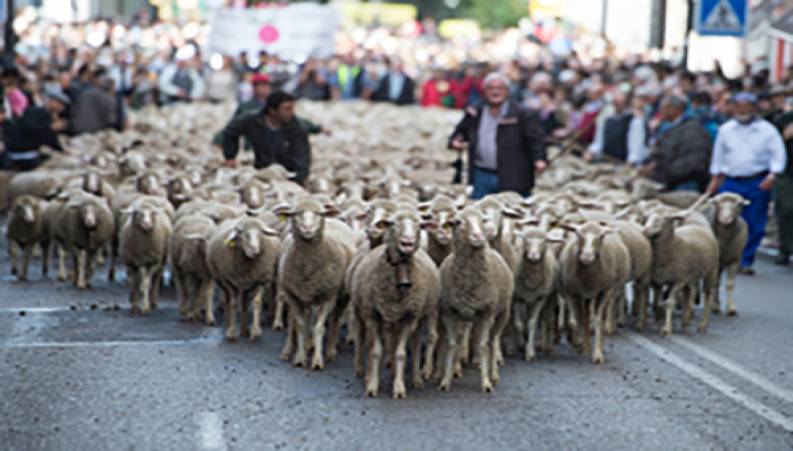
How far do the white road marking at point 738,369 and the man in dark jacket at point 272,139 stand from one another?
18.4 ft

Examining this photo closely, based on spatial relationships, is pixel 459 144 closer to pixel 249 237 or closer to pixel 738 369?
pixel 249 237

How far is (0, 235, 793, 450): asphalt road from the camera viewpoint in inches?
307

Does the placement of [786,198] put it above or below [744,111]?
below

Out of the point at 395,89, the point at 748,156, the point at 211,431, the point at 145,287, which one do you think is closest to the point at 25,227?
the point at 145,287

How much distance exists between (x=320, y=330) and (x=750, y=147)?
22.2 ft

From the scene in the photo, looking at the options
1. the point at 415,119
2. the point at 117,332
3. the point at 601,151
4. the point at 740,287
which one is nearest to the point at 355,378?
the point at 117,332

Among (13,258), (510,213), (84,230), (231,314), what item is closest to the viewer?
(510,213)

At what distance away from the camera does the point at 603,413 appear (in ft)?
27.8

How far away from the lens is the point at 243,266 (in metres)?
11.1

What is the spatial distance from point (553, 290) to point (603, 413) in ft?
7.74

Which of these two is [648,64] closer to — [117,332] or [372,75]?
[372,75]

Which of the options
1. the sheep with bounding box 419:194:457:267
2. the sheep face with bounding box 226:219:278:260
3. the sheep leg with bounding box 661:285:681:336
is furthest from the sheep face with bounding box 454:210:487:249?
the sheep leg with bounding box 661:285:681:336

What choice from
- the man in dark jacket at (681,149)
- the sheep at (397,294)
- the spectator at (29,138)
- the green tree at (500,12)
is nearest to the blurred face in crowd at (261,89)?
the spectator at (29,138)

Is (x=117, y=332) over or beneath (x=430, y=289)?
beneath
